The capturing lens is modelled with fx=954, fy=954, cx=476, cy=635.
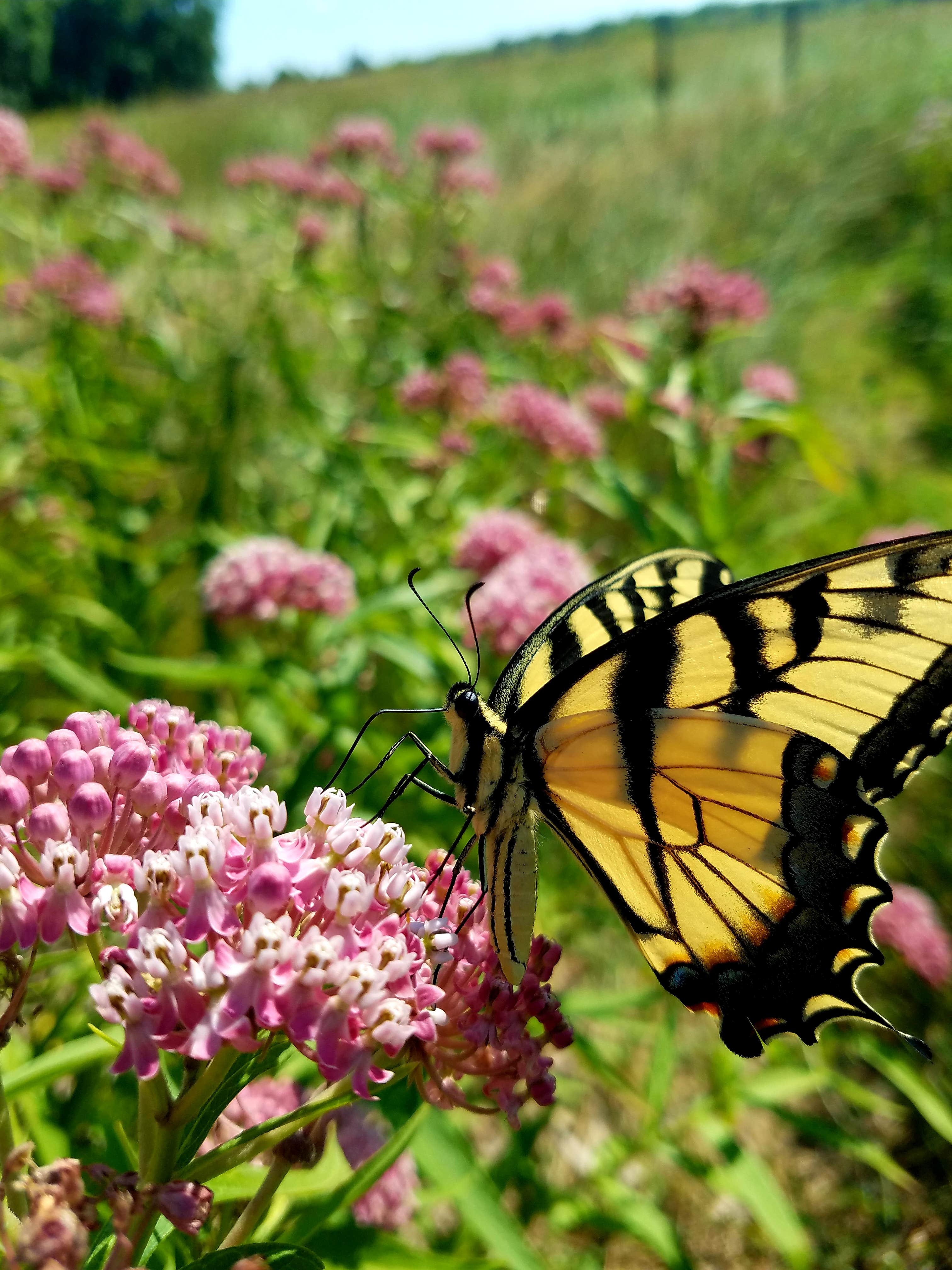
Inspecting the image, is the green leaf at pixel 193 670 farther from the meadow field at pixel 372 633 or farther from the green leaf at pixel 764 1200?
the green leaf at pixel 764 1200

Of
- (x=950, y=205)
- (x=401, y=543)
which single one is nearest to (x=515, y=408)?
(x=401, y=543)

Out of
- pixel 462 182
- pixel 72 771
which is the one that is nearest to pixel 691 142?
pixel 462 182

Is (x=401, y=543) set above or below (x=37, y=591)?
above

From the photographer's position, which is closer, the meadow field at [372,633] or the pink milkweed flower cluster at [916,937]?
the meadow field at [372,633]

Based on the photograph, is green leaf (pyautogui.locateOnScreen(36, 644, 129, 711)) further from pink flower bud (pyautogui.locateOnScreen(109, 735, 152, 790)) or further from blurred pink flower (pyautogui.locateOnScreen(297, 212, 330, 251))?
blurred pink flower (pyautogui.locateOnScreen(297, 212, 330, 251))

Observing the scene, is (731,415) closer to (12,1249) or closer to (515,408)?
(515,408)

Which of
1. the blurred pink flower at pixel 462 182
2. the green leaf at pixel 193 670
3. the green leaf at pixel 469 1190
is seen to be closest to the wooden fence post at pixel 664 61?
the blurred pink flower at pixel 462 182
